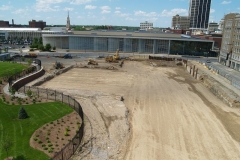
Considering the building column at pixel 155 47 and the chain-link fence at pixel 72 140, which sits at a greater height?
the building column at pixel 155 47

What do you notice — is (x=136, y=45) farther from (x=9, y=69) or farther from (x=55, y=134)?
(x=55, y=134)

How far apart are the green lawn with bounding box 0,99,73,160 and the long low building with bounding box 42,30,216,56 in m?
73.4

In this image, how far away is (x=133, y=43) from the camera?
102 m

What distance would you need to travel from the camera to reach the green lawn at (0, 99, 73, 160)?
65.9 ft

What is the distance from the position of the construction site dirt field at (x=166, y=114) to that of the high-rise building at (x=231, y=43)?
2121cm

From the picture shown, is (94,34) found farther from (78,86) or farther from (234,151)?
(234,151)

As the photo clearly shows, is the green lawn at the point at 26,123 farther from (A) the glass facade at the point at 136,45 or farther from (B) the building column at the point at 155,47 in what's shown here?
(B) the building column at the point at 155,47

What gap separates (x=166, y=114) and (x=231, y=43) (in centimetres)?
5396

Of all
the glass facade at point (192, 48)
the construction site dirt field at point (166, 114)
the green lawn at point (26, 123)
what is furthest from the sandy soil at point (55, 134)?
the glass facade at point (192, 48)

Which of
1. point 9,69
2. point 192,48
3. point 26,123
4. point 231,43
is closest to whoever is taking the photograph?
point 26,123

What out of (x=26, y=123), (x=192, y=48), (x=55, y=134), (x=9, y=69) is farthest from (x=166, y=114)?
(x=192, y=48)

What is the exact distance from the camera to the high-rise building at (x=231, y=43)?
232 ft

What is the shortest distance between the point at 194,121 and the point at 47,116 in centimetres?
2086

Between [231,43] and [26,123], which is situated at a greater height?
[231,43]
